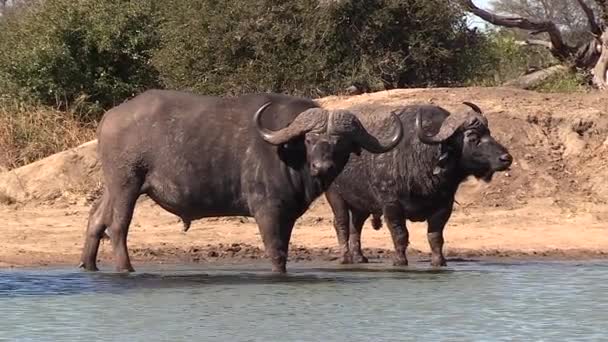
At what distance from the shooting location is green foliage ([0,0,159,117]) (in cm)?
2828

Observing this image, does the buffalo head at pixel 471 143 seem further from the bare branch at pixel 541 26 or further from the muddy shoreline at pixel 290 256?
the bare branch at pixel 541 26

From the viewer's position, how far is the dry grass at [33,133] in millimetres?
24406

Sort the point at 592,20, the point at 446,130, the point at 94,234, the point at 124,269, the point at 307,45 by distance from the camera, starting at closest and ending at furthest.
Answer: the point at 124,269 < the point at 94,234 < the point at 446,130 < the point at 307,45 < the point at 592,20

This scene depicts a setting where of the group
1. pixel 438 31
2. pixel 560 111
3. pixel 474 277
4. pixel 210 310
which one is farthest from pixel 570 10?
pixel 210 310

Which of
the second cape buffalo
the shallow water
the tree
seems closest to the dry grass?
the shallow water

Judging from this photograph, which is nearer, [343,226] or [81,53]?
[343,226]

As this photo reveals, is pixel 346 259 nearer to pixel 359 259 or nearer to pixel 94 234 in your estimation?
pixel 359 259

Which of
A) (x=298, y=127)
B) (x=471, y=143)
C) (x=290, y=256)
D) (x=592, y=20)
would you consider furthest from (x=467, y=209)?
(x=592, y=20)

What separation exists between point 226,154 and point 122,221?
1.38m

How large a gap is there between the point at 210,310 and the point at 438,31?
16.7 m

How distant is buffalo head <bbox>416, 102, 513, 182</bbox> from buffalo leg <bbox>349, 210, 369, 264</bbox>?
1.47m

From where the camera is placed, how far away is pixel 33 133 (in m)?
24.9

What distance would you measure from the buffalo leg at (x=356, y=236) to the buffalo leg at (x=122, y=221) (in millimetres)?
3120

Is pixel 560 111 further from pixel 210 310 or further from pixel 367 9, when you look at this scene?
pixel 210 310
